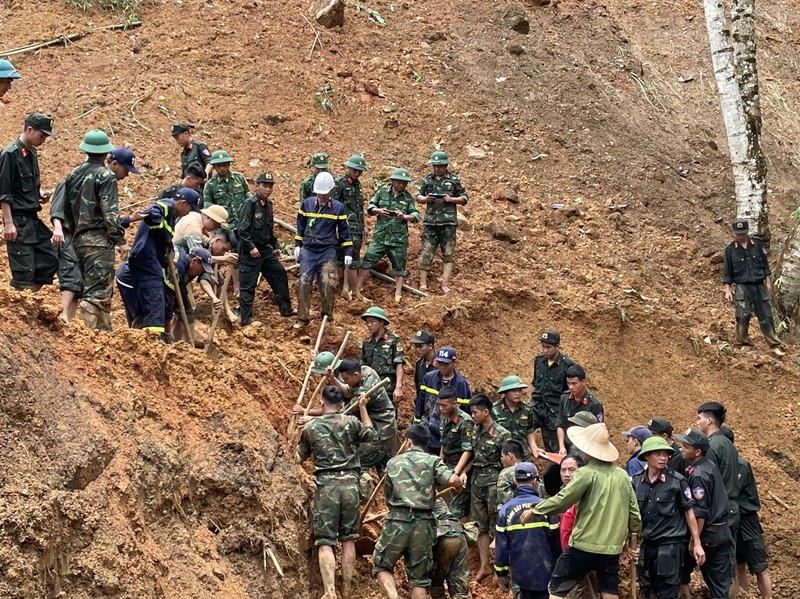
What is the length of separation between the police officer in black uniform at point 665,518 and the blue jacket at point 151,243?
4930mm

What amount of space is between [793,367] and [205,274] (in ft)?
29.3

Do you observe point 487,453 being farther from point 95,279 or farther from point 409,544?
point 95,279

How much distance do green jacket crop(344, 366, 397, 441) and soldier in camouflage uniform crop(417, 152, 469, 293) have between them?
4.08 m

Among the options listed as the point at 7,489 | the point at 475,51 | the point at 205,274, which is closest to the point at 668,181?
the point at 475,51

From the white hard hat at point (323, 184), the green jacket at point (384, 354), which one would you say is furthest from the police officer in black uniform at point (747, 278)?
the white hard hat at point (323, 184)

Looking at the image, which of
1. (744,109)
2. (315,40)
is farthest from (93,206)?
(315,40)

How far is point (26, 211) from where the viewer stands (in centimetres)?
977

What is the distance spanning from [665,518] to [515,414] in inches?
86.9

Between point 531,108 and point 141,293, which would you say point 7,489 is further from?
point 531,108

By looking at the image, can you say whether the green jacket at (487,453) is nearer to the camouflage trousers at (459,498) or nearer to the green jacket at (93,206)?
the camouflage trousers at (459,498)

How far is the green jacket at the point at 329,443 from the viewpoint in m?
9.59

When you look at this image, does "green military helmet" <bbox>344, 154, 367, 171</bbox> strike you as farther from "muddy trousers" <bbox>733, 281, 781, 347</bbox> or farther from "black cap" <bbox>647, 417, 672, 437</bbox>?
"muddy trousers" <bbox>733, 281, 781, 347</bbox>

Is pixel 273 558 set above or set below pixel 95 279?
below

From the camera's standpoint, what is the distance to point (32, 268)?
9.86 metres
